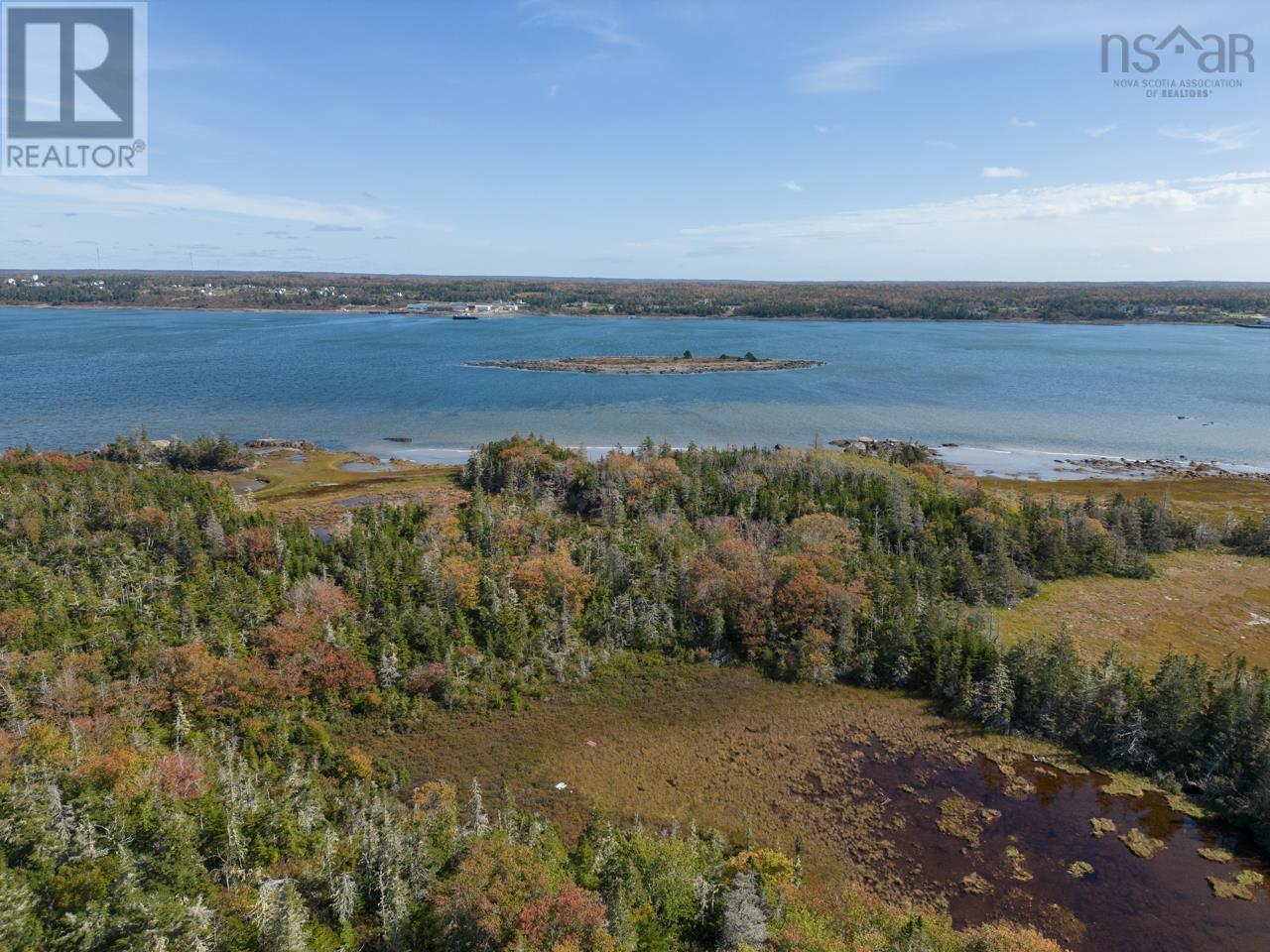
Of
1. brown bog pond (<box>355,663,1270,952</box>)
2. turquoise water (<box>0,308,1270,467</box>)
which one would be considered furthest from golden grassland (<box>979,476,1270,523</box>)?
brown bog pond (<box>355,663,1270,952</box>)

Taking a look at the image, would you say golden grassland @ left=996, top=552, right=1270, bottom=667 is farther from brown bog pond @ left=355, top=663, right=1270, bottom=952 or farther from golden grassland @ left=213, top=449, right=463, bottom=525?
golden grassland @ left=213, top=449, right=463, bottom=525

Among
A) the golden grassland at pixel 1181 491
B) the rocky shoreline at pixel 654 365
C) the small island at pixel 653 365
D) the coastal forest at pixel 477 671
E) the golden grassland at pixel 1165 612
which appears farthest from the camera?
the small island at pixel 653 365

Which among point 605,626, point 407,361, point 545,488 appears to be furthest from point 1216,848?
point 407,361

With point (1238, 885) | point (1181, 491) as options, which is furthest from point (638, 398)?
point (1238, 885)

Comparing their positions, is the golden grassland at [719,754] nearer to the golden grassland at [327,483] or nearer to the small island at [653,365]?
the golden grassland at [327,483]

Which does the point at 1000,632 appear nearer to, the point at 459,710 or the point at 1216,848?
the point at 1216,848

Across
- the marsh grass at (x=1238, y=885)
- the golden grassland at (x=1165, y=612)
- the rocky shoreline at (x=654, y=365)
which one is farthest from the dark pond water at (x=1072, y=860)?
the rocky shoreline at (x=654, y=365)
